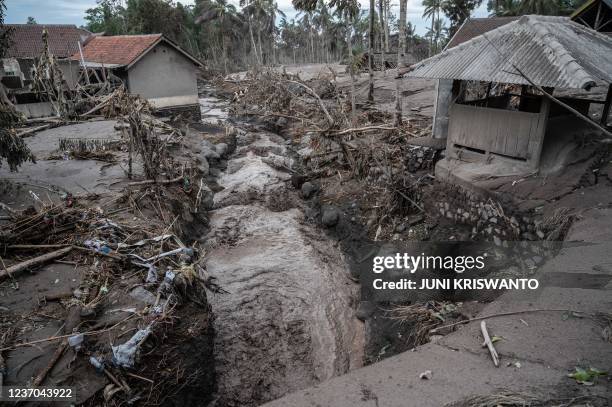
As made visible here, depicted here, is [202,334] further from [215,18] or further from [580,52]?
[215,18]

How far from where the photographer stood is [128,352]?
4.90 meters

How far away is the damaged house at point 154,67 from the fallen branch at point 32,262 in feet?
49.3

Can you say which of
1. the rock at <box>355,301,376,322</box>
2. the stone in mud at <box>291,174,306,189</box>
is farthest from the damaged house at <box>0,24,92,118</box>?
the rock at <box>355,301,376,322</box>

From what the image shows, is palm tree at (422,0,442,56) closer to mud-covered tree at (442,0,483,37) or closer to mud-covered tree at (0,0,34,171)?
mud-covered tree at (442,0,483,37)

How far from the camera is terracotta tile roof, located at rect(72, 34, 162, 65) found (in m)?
19.5

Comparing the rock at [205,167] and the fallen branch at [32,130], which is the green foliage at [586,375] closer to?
the rock at [205,167]

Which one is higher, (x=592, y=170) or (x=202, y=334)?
(x=592, y=170)

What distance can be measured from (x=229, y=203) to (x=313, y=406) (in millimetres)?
9610

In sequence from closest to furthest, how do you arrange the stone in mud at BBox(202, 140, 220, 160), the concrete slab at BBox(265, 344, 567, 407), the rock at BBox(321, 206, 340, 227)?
the concrete slab at BBox(265, 344, 567, 407), the rock at BBox(321, 206, 340, 227), the stone in mud at BBox(202, 140, 220, 160)

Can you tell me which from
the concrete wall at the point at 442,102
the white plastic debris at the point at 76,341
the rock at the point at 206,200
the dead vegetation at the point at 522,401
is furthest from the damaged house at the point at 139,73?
the dead vegetation at the point at 522,401

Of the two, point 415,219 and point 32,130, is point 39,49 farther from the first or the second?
point 415,219

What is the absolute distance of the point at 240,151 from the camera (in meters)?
18.4

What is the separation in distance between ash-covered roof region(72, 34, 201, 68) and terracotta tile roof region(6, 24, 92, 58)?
6158 mm

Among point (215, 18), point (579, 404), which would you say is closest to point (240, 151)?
point (579, 404)
